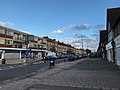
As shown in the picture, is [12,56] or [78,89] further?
[12,56]

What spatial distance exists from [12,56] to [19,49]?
211 inches

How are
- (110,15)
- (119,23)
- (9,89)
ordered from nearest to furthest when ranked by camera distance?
(9,89)
(119,23)
(110,15)

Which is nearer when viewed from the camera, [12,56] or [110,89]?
[110,89]

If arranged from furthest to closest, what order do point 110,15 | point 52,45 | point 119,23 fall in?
point 52,45 → point 110,15 → point 119,23

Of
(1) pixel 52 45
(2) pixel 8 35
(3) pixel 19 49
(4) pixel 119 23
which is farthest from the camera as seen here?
(1) pixel 52 45

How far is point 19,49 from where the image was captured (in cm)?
6284

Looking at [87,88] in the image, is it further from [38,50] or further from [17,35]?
[38,50]

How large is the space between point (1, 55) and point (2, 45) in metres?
3.37

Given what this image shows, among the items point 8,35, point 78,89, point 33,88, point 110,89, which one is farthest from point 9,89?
point 8,35

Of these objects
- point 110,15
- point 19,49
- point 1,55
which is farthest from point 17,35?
point 110,15

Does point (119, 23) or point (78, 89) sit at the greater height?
point (119, 23)

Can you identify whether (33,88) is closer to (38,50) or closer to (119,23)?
(119,23)

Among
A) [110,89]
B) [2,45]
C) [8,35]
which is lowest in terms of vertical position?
[110,89]

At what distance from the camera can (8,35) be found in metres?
57.5
